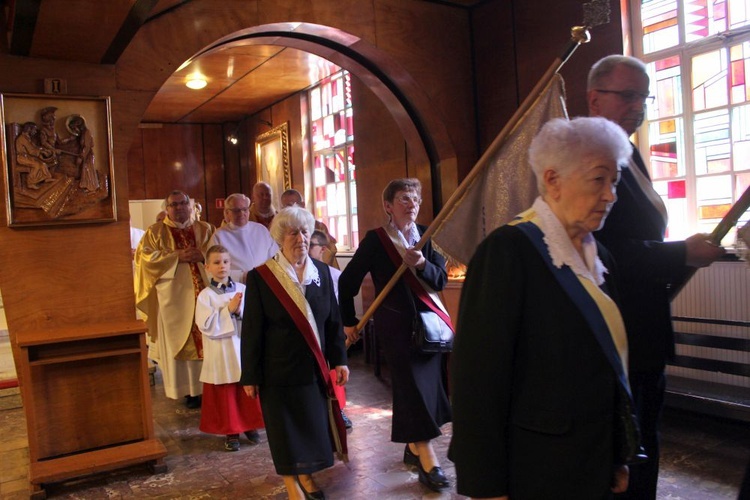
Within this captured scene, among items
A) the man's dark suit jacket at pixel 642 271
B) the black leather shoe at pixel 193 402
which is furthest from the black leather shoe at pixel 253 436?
the man's dark suit jacket at pixel 642 271

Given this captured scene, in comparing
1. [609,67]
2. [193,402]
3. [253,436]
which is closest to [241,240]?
[193,402]

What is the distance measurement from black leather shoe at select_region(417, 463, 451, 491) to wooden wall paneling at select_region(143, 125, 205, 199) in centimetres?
962

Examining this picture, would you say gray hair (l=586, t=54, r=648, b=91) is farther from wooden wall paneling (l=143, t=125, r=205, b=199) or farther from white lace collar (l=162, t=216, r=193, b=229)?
wooden wall paneling (l=143, t=125, r=205, b=199)

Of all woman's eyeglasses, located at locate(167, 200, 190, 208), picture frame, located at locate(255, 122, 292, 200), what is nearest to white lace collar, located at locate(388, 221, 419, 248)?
woman's eyeglasses, located at locate(167, 200, 190, 208)

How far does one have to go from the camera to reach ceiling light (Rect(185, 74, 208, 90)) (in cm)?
850

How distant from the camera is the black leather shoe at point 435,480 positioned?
3.35 m

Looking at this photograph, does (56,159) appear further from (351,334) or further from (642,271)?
(642,271)

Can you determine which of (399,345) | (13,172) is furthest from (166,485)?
(13,172)

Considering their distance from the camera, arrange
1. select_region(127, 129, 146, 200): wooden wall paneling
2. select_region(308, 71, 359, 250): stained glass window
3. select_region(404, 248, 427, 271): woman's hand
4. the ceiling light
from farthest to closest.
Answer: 1. select_region(127, 129, 146, 200): wooden wall paneling
2. select_region(308, 71, 359, 250): stained glass window
3. the ceiling light
4. select_region(404, 248, 427, 271): woman's hand

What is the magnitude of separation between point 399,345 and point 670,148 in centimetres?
255

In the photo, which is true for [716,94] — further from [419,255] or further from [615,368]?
[615,368]

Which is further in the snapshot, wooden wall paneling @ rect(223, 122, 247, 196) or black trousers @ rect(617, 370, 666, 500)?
wooden wall paneling @ rect(223, 122, 247, 196)

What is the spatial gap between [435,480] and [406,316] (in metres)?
0.83

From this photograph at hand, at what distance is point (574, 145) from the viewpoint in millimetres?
1496
